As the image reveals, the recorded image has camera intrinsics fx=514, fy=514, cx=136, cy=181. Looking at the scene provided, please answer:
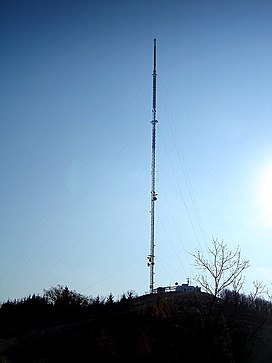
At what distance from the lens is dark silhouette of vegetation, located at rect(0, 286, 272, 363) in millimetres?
22656

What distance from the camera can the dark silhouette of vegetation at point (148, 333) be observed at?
892 inches

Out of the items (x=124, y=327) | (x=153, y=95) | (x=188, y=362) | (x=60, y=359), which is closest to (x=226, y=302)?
(x=124, y=327)

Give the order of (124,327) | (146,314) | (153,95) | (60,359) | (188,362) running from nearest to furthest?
(188,362), (60,359), (124,327), (146,314), (153,95)

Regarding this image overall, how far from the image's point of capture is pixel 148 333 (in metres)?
25.5

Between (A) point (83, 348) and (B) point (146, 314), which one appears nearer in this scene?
(A) point (83, 348)

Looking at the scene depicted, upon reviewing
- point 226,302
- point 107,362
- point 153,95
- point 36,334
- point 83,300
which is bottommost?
point 107,362

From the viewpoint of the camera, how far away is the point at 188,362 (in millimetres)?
21500

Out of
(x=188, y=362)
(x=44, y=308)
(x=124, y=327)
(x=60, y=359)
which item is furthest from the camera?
(x=44, y=308)

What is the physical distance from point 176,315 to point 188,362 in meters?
8.43

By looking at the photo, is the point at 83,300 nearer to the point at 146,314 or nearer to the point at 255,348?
the point at 146,314

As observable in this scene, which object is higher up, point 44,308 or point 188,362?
point 44,308

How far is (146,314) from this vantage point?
2875cm

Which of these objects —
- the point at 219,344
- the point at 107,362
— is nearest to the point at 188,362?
the point at 219,344

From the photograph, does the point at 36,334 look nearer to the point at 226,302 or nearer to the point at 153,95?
the point at 226,302
